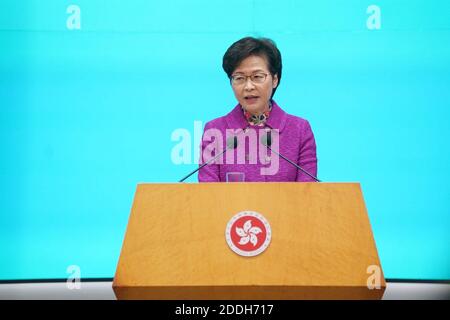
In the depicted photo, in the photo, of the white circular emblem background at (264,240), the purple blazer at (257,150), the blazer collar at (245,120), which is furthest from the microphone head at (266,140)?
the white circular emblem background at (264,240)

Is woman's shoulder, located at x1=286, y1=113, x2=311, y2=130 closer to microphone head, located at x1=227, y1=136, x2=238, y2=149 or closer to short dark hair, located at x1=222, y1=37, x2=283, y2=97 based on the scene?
short dark hair, located at x1=222, y1=37, x2=283, y2=97

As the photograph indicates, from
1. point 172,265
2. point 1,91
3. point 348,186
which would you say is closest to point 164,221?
point 172,265

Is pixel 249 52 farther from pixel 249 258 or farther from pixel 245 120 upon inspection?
pixel 249 258

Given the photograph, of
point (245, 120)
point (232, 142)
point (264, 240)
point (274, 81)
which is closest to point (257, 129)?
point (245, 120)

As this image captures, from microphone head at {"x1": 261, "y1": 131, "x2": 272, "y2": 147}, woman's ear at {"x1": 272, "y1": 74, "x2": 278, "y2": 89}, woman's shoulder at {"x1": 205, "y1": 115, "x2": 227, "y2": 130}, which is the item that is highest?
woman's ear at {"x1": 272, "y1": 74, "x2": 278, "y2": 89}

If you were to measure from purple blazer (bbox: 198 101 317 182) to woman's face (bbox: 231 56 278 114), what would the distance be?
0.05m

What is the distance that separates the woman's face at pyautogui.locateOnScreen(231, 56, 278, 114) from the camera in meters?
1.75

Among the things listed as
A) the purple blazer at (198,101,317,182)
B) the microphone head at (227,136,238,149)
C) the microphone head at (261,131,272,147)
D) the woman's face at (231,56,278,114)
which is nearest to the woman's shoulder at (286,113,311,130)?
the purple blazer at (198,101,317,182)

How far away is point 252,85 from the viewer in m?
1.75

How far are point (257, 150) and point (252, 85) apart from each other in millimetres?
226

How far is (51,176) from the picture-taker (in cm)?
240

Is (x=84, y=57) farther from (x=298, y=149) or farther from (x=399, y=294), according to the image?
(x=399, y=294)

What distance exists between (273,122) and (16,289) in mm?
1247
